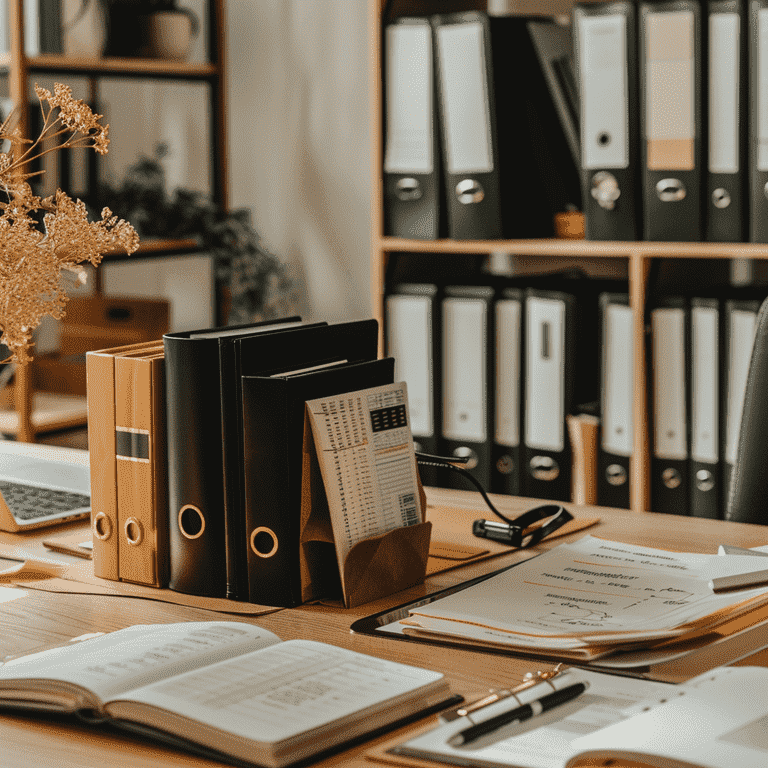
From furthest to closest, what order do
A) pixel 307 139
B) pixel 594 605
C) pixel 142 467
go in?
pixel 307 139
pixel 142 467
pixel 594 605

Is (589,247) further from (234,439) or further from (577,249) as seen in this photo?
(234,439)

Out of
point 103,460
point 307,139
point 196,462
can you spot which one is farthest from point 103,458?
point 307,139

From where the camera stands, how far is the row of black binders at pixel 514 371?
2.37 m

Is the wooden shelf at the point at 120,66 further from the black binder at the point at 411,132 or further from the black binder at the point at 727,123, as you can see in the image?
the black binder at the point at 727,123

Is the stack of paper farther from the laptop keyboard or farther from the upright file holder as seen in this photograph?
the laptop keyboard

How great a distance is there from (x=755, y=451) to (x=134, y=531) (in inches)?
29.5

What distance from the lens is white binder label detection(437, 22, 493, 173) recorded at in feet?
7.79

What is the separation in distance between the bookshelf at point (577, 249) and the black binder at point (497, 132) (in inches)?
2.6

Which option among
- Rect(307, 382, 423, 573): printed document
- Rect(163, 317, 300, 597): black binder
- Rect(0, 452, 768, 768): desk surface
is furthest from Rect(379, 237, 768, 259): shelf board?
Rect(163, 317, 300, 597): black binder

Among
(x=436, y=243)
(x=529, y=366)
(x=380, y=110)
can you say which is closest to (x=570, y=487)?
(x=529, y=366)

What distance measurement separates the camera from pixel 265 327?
1.27 meters

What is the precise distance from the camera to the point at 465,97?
2.40 m

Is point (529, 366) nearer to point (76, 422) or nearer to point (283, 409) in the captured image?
point (76, 422)

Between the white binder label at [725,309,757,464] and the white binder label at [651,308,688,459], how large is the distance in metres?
0.09
